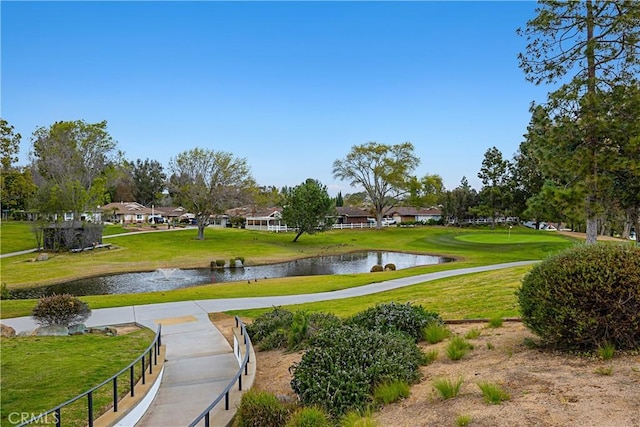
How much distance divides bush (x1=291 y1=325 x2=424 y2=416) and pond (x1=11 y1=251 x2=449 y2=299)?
1869 centimetres

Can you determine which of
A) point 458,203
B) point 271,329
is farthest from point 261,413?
point 458,203

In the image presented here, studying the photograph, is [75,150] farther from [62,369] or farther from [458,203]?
[458,203]

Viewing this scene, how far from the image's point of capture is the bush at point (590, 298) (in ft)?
15.9

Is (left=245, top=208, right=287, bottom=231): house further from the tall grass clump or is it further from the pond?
the tall grass clump

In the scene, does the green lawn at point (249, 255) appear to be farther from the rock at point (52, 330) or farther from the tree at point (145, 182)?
the tree at point (145, 182)

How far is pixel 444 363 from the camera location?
5.91 metres

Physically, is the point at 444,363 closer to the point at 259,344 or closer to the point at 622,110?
the point at 259,344

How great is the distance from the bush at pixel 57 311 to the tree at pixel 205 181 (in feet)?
115

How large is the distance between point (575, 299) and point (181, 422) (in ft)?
17.2

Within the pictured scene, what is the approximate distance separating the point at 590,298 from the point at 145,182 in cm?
11225

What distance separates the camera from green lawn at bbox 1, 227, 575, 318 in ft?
62.2

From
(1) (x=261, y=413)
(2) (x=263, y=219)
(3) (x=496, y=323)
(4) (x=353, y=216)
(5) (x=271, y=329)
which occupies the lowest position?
(5) (x=271, y=329)

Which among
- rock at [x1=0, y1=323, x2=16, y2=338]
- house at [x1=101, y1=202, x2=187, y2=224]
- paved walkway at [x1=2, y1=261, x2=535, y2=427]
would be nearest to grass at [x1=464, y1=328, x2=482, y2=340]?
paved walkway at [x1=2, y1=261, x2=535, y2=427]

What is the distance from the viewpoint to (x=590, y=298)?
4.92m
